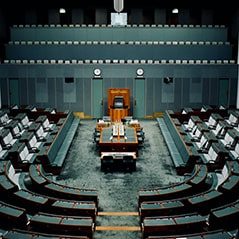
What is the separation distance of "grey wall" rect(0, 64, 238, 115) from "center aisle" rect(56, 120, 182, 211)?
5369 millimetres

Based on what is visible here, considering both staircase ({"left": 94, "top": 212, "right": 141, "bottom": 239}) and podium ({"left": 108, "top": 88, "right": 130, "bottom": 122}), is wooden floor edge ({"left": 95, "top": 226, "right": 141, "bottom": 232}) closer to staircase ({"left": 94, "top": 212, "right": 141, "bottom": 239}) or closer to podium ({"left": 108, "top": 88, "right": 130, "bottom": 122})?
staircase ({"left": 94, "top": 212, "right": 141, "bottom": 239})

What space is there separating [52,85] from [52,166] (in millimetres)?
9474

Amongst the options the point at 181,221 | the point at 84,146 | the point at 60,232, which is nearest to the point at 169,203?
the point at 181,221

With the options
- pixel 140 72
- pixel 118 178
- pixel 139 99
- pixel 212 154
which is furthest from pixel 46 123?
pixel 212 154

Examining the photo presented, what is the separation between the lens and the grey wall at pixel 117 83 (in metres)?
22.7

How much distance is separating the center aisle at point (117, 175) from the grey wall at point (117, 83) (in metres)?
5.37

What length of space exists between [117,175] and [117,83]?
31.4 ft

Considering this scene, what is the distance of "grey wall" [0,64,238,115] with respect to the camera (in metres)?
22.7

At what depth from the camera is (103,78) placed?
22.8 metres

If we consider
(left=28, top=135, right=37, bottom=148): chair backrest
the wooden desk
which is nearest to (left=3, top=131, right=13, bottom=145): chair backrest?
(left=28, top=135, right=37, bottom=148): chair backrest

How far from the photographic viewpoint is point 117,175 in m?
13.9

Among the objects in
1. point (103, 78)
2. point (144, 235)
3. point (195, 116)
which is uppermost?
point (103, 78)

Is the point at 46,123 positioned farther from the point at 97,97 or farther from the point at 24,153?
the point at 97,97

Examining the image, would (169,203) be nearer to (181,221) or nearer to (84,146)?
(181,221)
